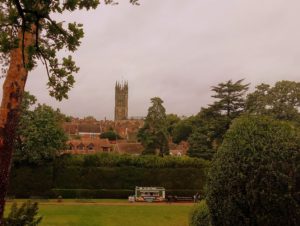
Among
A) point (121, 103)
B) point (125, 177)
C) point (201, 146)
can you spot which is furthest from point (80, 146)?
point (121, 103)

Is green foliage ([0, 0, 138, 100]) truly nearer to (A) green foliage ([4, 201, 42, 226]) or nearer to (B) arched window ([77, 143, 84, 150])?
(A) green foliage ([4, 201, 42, 226])

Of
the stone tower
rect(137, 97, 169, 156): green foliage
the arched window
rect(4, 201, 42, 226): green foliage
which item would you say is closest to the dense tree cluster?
rect(4, 201, 42, 226): green foliage

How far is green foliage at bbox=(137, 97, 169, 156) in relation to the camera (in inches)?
2110

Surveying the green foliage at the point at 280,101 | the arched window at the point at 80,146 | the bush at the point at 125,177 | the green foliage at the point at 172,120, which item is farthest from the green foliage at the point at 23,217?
the green foliage at the point at 172,120

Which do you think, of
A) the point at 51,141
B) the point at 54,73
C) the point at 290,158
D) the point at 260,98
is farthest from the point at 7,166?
the point at 260,98

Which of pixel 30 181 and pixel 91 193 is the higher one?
pixel 30 181

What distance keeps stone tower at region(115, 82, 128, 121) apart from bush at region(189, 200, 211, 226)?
517 ft

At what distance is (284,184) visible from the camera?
8961 millimetres

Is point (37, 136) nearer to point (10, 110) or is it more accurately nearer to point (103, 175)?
point (103, 175)

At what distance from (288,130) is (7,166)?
6.91 m

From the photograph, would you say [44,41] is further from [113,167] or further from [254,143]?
[113,167]

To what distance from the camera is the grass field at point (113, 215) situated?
22.4 metres

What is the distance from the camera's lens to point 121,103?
173 metres

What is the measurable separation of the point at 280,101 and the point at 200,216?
104 ft
